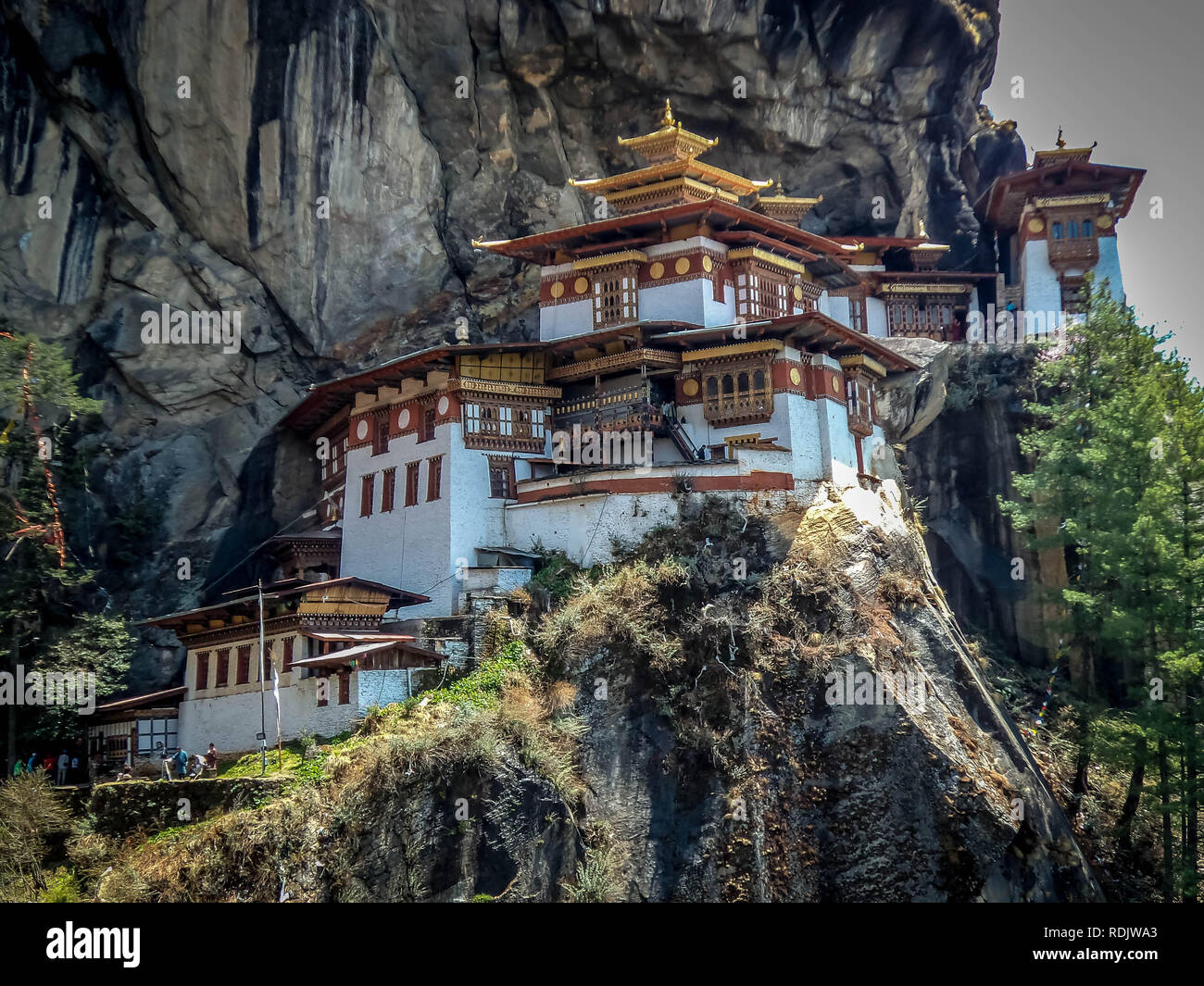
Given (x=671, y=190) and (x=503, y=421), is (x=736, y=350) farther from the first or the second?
(x=671, y=190)

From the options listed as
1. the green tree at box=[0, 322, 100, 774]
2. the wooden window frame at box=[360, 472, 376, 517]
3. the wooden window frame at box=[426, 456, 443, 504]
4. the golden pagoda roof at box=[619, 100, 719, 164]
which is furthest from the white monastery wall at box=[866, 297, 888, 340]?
the green tree at box=[0, 322, 100, 774]

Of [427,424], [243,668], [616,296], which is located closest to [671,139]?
[616,296]

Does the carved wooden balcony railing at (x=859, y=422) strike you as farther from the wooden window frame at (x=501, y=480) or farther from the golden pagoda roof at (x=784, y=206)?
the golden pagoda roof at (x=784, y=206)

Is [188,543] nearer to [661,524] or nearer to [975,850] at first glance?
[661,524]

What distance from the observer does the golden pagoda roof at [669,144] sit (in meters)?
50.2

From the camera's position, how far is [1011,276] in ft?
205

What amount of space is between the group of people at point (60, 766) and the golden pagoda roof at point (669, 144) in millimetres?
28334

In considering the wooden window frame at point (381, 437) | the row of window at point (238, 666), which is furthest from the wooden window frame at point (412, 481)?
the row of window at point (238, 666)

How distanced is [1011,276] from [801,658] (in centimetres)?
3219

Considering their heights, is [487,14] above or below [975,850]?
above

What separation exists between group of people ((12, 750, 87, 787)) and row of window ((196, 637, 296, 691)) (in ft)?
13.8

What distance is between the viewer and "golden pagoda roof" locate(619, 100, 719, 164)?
5022 cm

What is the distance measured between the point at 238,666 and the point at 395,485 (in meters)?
8.42

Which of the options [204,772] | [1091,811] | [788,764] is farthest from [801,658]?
[204,772]
